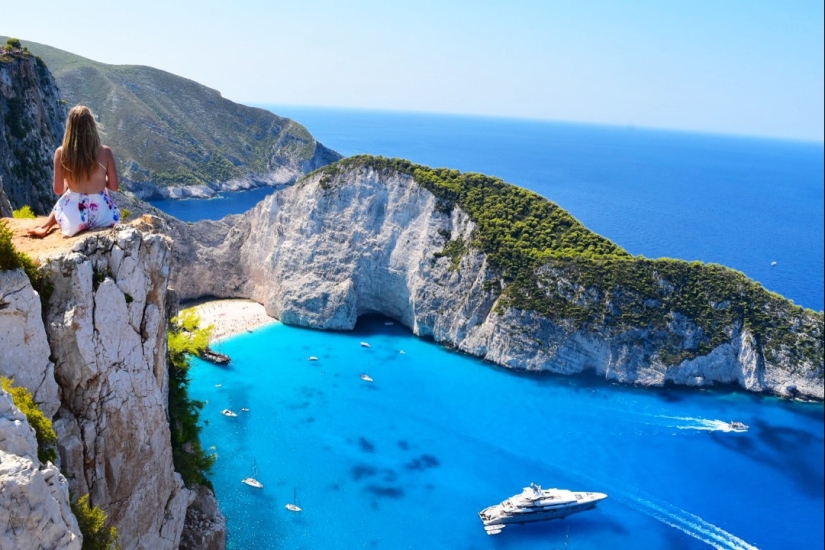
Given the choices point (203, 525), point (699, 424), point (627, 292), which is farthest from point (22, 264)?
point (627, 292)

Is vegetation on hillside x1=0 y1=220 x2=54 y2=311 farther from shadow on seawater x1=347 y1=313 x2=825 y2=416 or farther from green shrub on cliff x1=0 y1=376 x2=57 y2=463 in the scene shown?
shadow on seawater x1=347 y1=313 x2=825 y2=416

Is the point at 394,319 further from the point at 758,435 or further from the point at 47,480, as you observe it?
the point at 47,480

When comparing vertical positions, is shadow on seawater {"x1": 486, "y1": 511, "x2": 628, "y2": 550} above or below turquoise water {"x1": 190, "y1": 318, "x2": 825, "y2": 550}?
below

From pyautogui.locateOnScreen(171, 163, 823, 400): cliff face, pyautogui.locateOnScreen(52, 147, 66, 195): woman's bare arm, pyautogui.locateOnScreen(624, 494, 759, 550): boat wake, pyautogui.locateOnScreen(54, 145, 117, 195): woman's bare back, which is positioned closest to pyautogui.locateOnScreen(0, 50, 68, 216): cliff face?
pyautogui.locateOnScreen(171, 163, 823, 400): cliff face

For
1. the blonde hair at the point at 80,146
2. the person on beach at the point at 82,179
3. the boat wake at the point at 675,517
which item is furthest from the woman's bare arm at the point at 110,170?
the boat wake at the point at 675,517

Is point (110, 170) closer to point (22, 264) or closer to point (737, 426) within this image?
point (22, 264)

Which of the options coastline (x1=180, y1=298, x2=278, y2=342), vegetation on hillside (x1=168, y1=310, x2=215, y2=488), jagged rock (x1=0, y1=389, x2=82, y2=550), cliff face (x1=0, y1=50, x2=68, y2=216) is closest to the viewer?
jagged rock (x1=0, y1=389, x2=82, y2=550)
